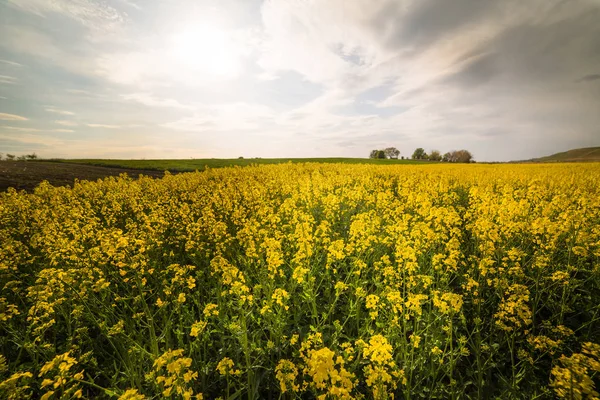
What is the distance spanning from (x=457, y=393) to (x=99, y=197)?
1504cm

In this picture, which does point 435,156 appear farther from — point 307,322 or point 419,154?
point 307,322

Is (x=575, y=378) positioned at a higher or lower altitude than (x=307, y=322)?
higher

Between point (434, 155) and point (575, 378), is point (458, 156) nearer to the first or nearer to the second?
point (434, 155)

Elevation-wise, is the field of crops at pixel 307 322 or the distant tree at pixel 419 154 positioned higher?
the distant tree at pixel 419 154

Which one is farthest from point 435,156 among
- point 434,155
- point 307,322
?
point 307,322

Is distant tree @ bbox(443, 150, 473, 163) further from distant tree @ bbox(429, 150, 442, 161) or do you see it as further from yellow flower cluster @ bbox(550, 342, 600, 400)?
yellow flower cluster @ bbox(550, 342, 600, 400)

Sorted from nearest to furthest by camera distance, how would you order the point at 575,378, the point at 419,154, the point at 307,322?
1. the point at 575,378
2. the point at 307,322
3. the point at 419,154

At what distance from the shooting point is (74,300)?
4.54 meters

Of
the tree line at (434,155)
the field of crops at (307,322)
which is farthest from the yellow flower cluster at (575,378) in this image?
the tree line at (434,155)

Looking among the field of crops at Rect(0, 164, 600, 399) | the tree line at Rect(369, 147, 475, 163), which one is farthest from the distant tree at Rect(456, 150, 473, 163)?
the field of crops at Rect(0, 164, 600, 399)

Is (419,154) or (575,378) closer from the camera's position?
(575,378)

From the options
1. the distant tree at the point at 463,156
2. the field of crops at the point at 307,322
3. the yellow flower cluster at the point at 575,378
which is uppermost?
the distant tree at the point at 463,156

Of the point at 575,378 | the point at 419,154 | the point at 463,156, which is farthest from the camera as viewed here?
the point at 419,154

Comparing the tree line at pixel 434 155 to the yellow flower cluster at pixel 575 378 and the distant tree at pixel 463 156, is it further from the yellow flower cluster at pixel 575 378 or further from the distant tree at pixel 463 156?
the yellow flower cluster at pixel 575 378
